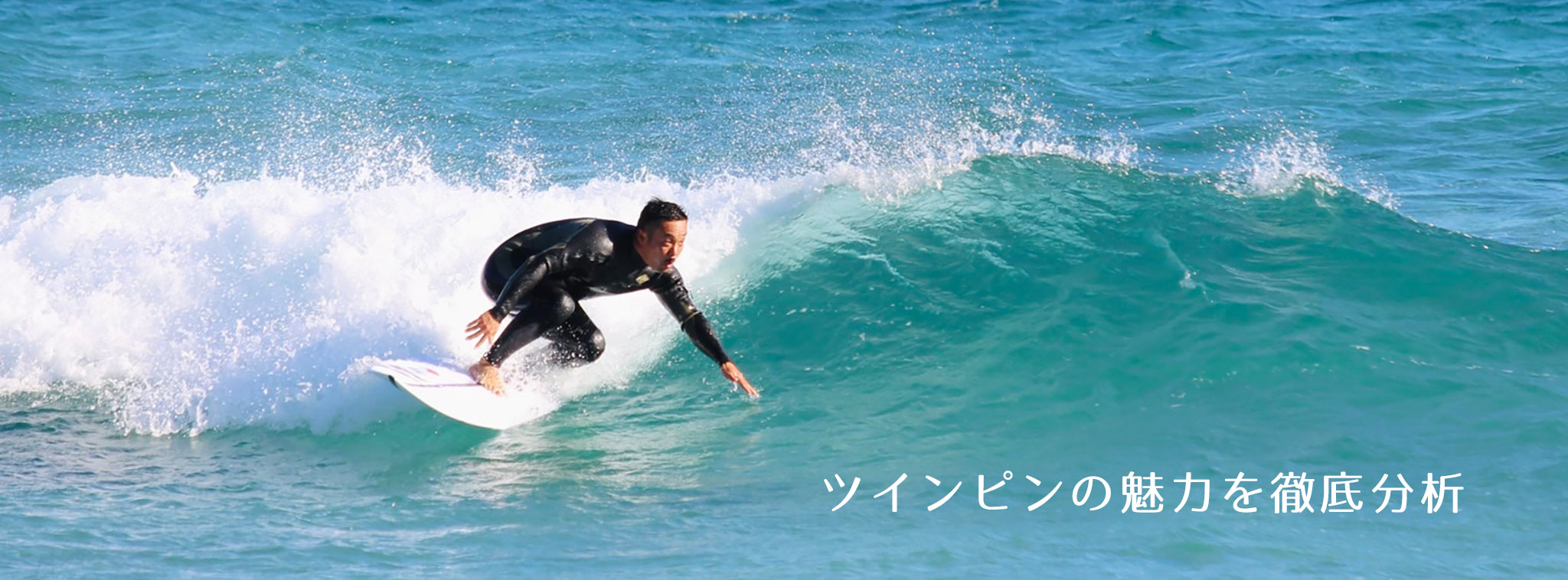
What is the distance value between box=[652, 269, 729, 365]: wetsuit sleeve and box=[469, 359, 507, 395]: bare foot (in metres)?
0.82

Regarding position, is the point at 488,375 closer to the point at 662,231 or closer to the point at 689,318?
the point at 689,318

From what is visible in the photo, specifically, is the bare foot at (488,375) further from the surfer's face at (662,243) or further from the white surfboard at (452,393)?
the surfer's face at (662,243)

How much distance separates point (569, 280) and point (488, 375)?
568 mm

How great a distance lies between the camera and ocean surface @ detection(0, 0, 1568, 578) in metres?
5.50

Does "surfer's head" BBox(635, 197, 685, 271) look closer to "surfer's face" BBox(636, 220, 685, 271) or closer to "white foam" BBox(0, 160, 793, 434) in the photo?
"surfer's face" BBox(636, 220, 685, 271)

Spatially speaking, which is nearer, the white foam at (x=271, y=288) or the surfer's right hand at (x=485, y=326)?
the surfer's right hand at (x=485, y=326)

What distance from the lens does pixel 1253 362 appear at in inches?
284

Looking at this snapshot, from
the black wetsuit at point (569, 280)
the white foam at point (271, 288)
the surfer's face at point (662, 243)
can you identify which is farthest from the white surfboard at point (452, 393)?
the surfer's face at point (662, 243)

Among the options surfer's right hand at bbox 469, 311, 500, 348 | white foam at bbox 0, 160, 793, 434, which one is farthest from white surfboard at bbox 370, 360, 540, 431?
surfer's right hand at bbox 469, 311, 500, 348

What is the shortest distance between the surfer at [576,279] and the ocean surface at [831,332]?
19.8 inches

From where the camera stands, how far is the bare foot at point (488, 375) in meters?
6.47

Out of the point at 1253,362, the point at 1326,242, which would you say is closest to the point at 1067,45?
the point at 1326,242

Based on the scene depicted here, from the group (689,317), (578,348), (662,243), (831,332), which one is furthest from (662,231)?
(831,332)

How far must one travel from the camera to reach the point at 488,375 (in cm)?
648
